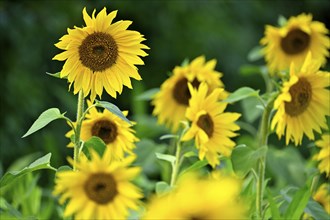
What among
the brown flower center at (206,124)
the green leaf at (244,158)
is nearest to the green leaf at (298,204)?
the green leaf at (244,158)

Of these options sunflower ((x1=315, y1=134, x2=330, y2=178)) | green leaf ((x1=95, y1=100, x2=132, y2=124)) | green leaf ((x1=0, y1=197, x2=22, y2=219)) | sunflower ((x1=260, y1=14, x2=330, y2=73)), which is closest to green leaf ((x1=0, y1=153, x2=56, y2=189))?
green leaf ((x1=95, y1=100, x2=132, y2=124))

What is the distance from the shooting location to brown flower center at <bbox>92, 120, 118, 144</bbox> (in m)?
1.84

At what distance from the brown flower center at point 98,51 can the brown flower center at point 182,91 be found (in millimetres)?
739

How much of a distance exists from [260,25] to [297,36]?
3.00 meters

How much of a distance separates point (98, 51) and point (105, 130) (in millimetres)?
289

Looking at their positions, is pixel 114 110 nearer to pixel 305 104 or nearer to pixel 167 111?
pixel 305 104

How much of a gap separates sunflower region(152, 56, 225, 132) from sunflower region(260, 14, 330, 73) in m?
0.26

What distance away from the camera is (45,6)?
452 cm

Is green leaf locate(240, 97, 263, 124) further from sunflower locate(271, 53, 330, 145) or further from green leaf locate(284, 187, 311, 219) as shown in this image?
green leaf locate(284, 187, 311, 219)

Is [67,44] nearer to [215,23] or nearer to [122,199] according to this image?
[122,199]

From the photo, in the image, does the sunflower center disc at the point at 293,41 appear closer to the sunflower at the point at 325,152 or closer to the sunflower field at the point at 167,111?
the sunflower field at the point at 167,111

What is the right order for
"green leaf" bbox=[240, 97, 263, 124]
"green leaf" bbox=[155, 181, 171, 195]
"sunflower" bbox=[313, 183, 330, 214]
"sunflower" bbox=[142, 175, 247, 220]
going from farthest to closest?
1. "green leaf" bbox=[240, 97, 263, 124]
2. "sunflower" bbox=[313, 183, 330, 214]
3. "green leaf" bbox=[155, 181, 171, 195]
4. "sunflower" bbox=[142, 175, 247, 220]

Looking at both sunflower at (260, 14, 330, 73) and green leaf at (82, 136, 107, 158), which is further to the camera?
sunflower at (260, 14, 330, 73)

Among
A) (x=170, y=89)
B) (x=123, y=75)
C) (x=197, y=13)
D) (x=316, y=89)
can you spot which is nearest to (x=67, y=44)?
(x=123, y=75)
